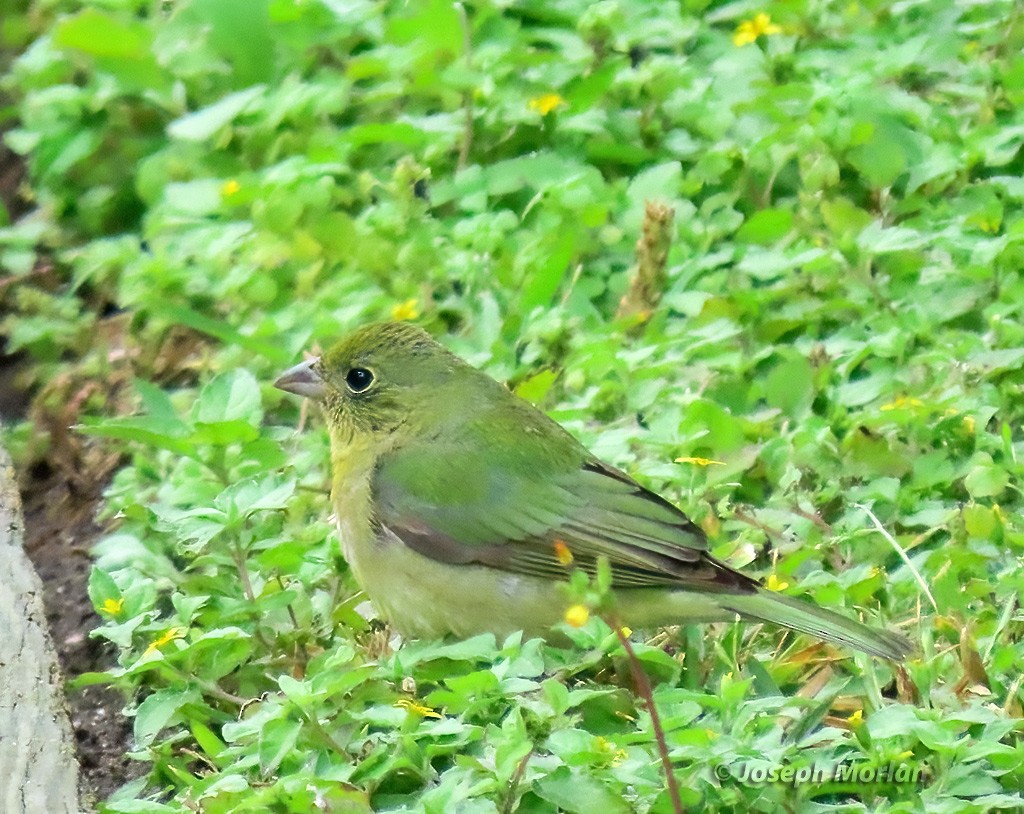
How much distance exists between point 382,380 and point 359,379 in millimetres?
79

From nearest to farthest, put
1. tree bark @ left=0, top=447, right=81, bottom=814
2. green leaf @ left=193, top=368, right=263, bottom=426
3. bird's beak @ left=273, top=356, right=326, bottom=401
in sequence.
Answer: tree bark @ left=0, top=447, right=81, bottom=814 < bird's beak @ left=273, top=356, right=326, bottom=401 < green leaf @ left=193, top=368, right=263, bottom=426

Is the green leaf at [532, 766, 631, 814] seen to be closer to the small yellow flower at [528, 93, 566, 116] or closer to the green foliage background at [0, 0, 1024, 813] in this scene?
the green foliage background at [0, 0, 1024, 813]

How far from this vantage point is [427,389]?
15.1 feet

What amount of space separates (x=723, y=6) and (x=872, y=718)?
4.45 m

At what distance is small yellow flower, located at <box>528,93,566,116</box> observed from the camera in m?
6.32

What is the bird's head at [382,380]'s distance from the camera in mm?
4598

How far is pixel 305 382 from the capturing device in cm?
477

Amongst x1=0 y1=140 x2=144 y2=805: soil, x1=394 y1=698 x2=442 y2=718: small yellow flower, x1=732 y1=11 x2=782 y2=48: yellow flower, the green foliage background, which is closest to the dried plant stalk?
the green foliage background

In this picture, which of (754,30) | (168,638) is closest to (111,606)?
(168,638)

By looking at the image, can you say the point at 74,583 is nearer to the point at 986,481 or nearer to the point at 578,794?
the point at 578,794

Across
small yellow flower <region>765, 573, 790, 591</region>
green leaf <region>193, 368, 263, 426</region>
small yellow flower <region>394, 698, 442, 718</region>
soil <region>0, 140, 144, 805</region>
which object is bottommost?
soil <region>0, 140, 144, 805</region>

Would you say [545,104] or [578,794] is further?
[545,104]

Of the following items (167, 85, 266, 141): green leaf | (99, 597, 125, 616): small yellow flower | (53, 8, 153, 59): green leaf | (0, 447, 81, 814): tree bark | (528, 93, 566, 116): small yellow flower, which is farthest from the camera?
(53, 8, 153, 59): green leaf

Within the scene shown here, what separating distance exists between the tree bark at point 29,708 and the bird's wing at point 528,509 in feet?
3.12
